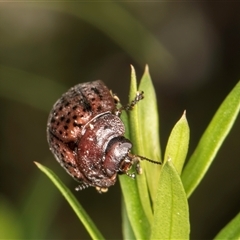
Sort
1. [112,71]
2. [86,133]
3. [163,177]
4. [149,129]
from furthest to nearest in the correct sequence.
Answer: [112,71] → [86,133] → [149,129] → [163,177]

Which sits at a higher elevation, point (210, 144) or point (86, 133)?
point (210, 144)

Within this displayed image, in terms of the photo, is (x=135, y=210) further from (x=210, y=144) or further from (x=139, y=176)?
(x=210, y=144)

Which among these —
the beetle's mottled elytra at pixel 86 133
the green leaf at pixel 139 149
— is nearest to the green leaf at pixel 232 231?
the green leaf at pixel 139 149

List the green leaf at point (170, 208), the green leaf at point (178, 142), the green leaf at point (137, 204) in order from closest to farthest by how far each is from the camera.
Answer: the green leaf at point (170, 208) < the green leaf at point (178, 142) < the green leaf at point (137, 204)

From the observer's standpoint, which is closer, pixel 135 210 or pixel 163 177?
pixel 163 177

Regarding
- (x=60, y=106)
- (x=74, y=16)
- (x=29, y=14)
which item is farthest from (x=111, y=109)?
(x=29, y=14)

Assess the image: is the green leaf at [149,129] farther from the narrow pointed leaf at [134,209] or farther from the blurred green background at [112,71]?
the blurred green background at [112,71]

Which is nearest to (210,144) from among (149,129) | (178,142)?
(178,142)
